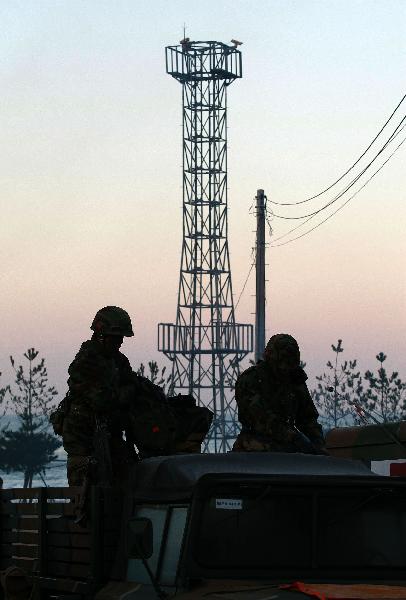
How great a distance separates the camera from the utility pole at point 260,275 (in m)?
38.4

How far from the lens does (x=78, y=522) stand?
9.22 metres

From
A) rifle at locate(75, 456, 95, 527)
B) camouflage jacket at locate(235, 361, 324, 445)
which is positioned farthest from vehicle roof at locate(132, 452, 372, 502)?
camouflage jacket at locate(235, 361, 324, 445)

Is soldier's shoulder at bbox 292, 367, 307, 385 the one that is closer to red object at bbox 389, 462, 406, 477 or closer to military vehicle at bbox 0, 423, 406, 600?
military vehicle at bbox 0, 423, 406, 600

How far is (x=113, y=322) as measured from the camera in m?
10.8

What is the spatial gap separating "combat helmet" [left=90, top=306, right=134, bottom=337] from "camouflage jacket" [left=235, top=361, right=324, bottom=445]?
5.73 ft

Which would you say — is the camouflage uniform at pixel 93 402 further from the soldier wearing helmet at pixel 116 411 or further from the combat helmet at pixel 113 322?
the combat helmet at pixel 113 322

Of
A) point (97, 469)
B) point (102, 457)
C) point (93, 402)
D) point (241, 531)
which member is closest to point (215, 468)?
point (241, 531)

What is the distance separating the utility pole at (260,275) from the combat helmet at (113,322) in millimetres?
27281

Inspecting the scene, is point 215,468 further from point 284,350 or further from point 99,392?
point 284,350

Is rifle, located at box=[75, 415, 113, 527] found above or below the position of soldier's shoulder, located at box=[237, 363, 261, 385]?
below

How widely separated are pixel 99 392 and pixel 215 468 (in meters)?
1.81

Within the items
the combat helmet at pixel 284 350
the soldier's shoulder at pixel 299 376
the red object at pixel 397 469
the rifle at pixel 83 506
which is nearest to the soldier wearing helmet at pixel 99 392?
the rifle at pixel 83 506

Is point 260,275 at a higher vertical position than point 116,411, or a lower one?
higher

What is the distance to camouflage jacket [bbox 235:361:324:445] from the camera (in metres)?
12.2
